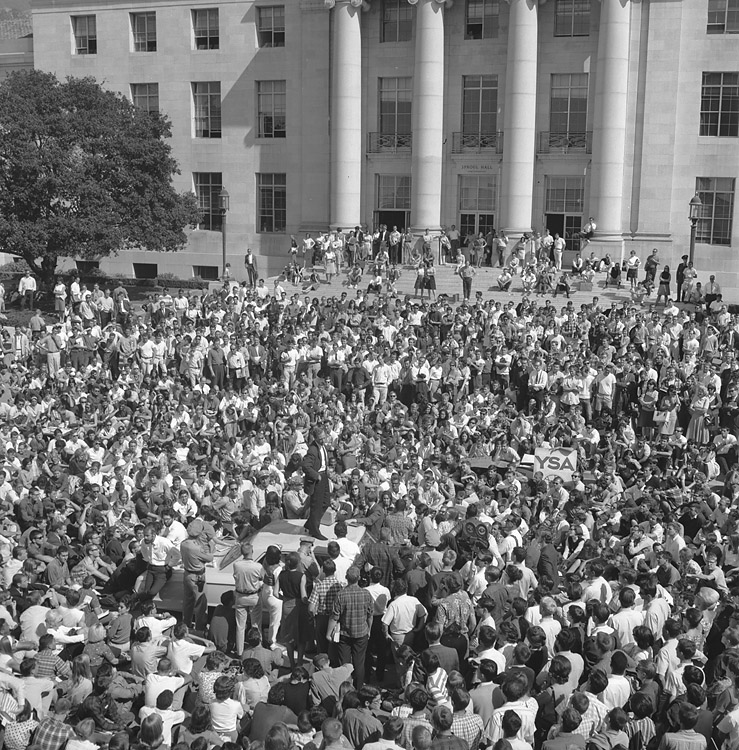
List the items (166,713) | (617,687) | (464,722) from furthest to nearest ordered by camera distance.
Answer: (166,713) → (617,687) → (464,722)

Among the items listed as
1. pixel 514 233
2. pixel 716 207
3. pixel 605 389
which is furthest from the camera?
pixel 716 207

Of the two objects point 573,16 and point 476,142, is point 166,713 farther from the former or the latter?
point 573,16

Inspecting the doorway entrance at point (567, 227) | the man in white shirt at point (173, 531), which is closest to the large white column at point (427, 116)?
the doorway entrance at point (567, 227)

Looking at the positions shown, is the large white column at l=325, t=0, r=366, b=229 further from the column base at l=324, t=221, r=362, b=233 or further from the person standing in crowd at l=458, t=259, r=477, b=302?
the person standing in crowd at l=458, t=259, r=477, b=302

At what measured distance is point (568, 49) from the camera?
4516 centimetres

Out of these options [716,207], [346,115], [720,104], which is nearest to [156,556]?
[346,115]

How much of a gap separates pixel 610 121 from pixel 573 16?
17.7 ft

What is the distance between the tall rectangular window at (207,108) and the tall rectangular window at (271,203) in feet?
10.7

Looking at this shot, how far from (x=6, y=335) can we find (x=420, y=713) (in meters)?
26.4

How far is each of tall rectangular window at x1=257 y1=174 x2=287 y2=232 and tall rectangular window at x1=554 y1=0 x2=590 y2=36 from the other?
14.9 meters

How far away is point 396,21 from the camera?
154ft

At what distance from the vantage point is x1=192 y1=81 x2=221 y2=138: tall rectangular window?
50.4m

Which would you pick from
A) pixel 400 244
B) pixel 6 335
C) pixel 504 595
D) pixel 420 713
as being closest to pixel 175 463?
pixel 504 595

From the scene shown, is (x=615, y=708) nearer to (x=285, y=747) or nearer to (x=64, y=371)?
(x=285, y=747)
